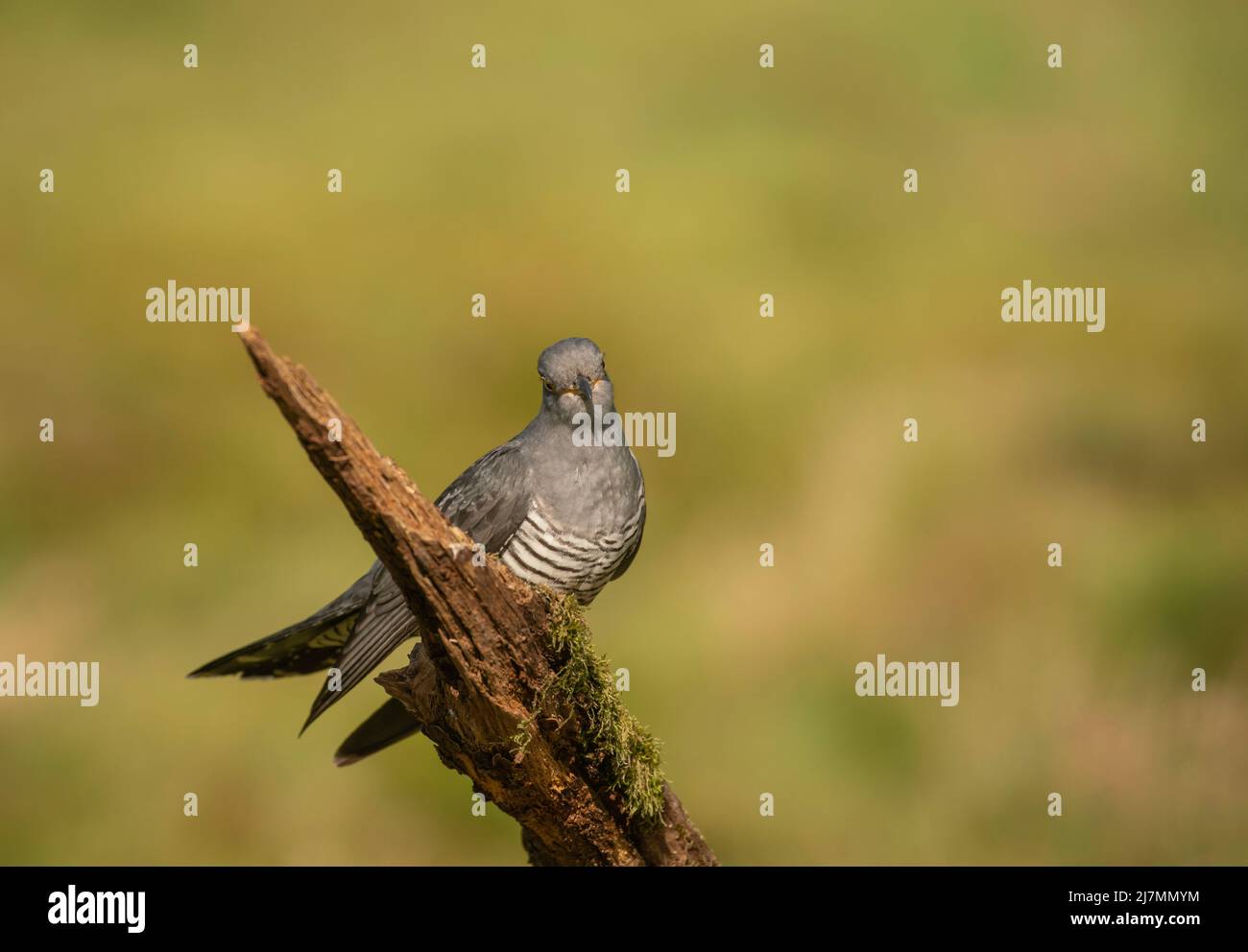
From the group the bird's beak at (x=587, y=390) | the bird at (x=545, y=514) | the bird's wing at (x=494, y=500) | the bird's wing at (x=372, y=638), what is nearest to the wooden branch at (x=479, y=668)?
the bird's wing at (x=372, y=638)

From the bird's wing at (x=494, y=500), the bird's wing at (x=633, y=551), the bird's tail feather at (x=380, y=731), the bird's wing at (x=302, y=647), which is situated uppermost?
the bird's wing at (x=494, y=500)

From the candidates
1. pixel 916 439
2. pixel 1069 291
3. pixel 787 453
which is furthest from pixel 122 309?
pixel 1069 291

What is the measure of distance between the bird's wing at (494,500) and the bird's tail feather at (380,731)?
0.96 meters

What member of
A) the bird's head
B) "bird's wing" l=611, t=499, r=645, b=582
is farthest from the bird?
"bird's wing" l=611, t=499, r=645, b=582

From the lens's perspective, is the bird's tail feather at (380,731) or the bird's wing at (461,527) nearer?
the bird's wing at (461,527)

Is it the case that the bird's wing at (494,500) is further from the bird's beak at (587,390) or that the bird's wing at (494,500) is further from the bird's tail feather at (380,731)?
the bird's tail feather at (380,731)

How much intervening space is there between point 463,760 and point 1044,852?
7611 mm

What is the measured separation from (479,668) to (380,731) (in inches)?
64.2

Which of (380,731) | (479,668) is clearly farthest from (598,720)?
(380,731)

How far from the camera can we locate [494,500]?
6.27 m

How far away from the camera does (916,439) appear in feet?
51.0

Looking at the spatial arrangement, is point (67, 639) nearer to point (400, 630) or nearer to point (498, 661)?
point (400, 630)

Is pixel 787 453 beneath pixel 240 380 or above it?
beneath

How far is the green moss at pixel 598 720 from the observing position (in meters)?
5.22
